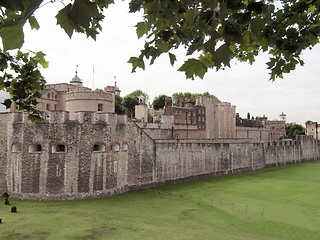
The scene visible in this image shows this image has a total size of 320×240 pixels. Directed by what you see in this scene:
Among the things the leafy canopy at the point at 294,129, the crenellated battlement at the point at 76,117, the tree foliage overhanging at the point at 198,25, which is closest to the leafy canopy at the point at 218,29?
the tree foliage overhanging at the point at 198,25

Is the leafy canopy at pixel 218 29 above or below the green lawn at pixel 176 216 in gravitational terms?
above

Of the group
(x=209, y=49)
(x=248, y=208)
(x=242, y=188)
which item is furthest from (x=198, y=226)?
(x=209, y=49)

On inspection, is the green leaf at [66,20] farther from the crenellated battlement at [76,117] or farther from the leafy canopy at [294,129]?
the leafy canopy at [294,129]

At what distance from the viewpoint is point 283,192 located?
81.9 ft

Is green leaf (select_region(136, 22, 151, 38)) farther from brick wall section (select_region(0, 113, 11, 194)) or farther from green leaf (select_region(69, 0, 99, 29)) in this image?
brick wall section (select_region(0, 113, 11, 194))

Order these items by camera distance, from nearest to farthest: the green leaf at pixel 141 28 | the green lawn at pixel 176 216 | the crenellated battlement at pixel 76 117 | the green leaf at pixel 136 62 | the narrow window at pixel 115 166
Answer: the green leaf at pixel 141 28
the green leaf at pixel 136 62
the green lawn at pixel 176 216
the crenellated battlement at pixel 76 117
the narrow window at pixel 115 166

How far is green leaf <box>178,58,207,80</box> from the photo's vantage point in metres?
3.09

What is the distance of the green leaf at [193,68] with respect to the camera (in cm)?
309

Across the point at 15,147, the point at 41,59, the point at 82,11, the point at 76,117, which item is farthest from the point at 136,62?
the point at 15,147

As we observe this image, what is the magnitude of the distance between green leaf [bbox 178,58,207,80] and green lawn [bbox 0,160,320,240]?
12.1 m

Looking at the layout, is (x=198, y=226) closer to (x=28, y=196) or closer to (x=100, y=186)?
(x=100, y=186)

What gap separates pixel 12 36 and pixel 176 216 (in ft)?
54.9

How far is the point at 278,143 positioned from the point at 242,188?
22782 millimetres

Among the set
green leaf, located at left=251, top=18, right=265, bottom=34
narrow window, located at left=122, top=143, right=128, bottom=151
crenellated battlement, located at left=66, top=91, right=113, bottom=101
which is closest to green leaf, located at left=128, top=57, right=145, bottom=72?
green leaf, located at left=251, top=18, right=265, bottom=34
